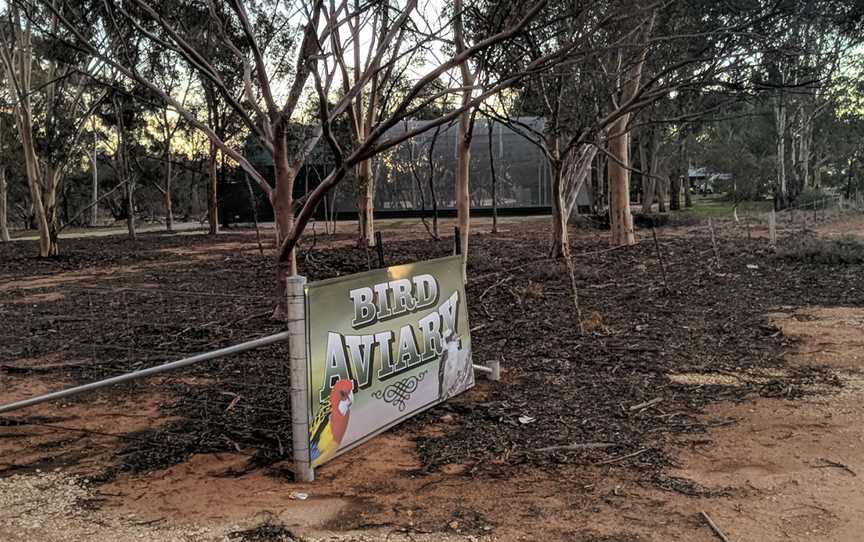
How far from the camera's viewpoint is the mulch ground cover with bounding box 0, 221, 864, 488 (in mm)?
5320

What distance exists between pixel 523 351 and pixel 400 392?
2.79 meters

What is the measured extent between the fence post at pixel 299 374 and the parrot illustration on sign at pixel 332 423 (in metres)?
0.06

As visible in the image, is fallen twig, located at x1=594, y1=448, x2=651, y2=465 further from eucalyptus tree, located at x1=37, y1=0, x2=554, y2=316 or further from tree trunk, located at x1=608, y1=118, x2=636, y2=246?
tree trunk, located at x1=608, y1=118, x2=636, y2=246

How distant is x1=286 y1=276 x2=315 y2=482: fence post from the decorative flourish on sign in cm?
81

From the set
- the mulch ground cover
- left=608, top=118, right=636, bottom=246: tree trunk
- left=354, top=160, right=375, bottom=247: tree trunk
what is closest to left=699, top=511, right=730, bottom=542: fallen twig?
the mulch ground cover

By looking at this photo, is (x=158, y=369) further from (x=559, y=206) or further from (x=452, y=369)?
(x=559, y=206)

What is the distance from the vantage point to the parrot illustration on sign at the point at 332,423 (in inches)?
185

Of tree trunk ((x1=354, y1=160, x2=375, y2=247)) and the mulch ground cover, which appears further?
tree trunk ((x1=354, y1=160, x2=375, y2=247))

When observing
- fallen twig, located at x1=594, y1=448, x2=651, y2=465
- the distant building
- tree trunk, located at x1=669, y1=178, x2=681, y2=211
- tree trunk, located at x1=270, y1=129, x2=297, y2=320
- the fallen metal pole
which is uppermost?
the distant building

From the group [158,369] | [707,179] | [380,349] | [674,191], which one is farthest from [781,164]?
[158,369]

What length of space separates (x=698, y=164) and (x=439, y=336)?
153 ft

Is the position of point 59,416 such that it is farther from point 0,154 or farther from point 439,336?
point 0,154

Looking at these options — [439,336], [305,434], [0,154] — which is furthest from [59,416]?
[0,154]

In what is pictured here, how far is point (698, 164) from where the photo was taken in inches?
1908
